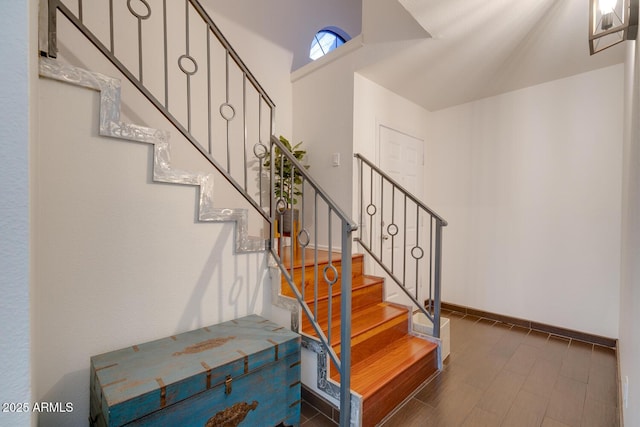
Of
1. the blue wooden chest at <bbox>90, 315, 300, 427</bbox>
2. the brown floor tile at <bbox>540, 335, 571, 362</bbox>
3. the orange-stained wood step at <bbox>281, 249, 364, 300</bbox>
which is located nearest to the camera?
the blue wooden chest at <bbox>90, 315, 300, 427</bbox>

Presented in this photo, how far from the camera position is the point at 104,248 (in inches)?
51.5

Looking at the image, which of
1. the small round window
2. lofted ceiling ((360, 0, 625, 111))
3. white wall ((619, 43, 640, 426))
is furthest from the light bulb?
the small round window

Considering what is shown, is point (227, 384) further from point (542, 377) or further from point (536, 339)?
point (536, 339)

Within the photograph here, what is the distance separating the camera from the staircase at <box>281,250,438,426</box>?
5.36 ft

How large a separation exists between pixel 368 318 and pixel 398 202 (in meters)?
1.43

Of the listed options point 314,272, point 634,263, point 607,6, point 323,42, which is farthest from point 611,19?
point 323,42

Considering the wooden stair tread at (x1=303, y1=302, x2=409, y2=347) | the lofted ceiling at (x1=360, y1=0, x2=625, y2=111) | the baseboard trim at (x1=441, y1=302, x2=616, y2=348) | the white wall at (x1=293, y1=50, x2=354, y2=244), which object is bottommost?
the baseboard trim at (x1=441, y1=302, x2=616, y2=348)

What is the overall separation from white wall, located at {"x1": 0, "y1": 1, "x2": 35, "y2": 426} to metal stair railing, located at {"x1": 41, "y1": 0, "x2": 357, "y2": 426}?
0.82m

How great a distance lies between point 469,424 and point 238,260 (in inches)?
63.1

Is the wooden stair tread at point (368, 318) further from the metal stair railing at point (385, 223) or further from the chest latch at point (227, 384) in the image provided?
the chest latch at point (227, 384)

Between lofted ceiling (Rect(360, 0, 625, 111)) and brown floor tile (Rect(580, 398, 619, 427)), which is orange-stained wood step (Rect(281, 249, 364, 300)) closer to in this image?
brown floor tile (Rect(580, 398, 619, 427))

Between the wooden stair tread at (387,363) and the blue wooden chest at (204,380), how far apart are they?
15.9 inches

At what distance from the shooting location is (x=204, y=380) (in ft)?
3.79

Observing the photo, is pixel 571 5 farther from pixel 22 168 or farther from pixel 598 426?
pixel 22 168
